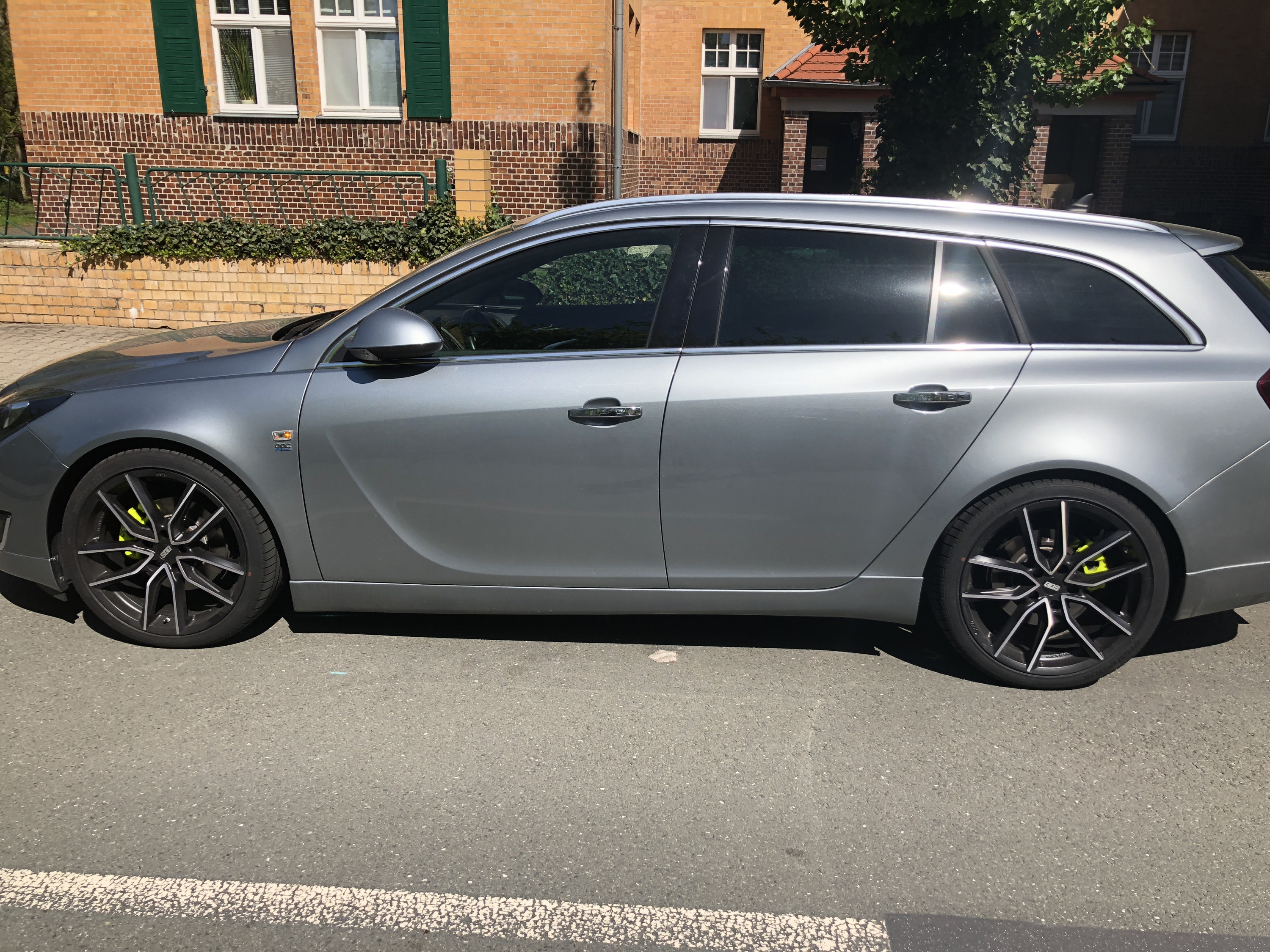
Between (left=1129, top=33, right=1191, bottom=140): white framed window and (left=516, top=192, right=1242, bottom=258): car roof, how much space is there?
70.0 ft

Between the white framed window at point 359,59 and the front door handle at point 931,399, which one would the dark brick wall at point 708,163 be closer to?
the white framed window at point 359,59

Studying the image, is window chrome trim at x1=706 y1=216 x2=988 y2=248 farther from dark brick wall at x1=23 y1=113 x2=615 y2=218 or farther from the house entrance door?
the house entrance door

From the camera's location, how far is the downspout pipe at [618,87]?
1438 centimetres

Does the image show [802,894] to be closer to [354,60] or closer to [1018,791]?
[1018,791]

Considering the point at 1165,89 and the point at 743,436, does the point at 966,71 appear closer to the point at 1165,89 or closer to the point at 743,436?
the point at 743,436

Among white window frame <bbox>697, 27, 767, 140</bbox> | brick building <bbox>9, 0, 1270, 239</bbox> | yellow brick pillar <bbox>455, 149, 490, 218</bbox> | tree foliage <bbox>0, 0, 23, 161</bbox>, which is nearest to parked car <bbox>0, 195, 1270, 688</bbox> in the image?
yellow brick pillar <bbox>455, 149, 490, 218</bbox>

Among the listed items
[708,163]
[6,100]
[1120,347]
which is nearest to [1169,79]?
[708,163]

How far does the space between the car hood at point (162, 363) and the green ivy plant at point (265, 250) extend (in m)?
6.69

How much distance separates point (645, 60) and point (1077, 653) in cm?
1929

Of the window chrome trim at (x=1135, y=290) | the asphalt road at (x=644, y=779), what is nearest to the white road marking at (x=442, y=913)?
the asphalt road at (x=644, y=779)

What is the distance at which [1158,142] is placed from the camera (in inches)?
877

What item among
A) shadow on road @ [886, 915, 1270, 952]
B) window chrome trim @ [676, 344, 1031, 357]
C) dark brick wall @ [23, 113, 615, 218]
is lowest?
shadow on road @ [886, 915, 1270, 952]

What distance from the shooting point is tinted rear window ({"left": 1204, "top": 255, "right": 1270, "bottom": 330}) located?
359 cm

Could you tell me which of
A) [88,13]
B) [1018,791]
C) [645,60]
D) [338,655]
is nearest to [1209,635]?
[1018,791]
